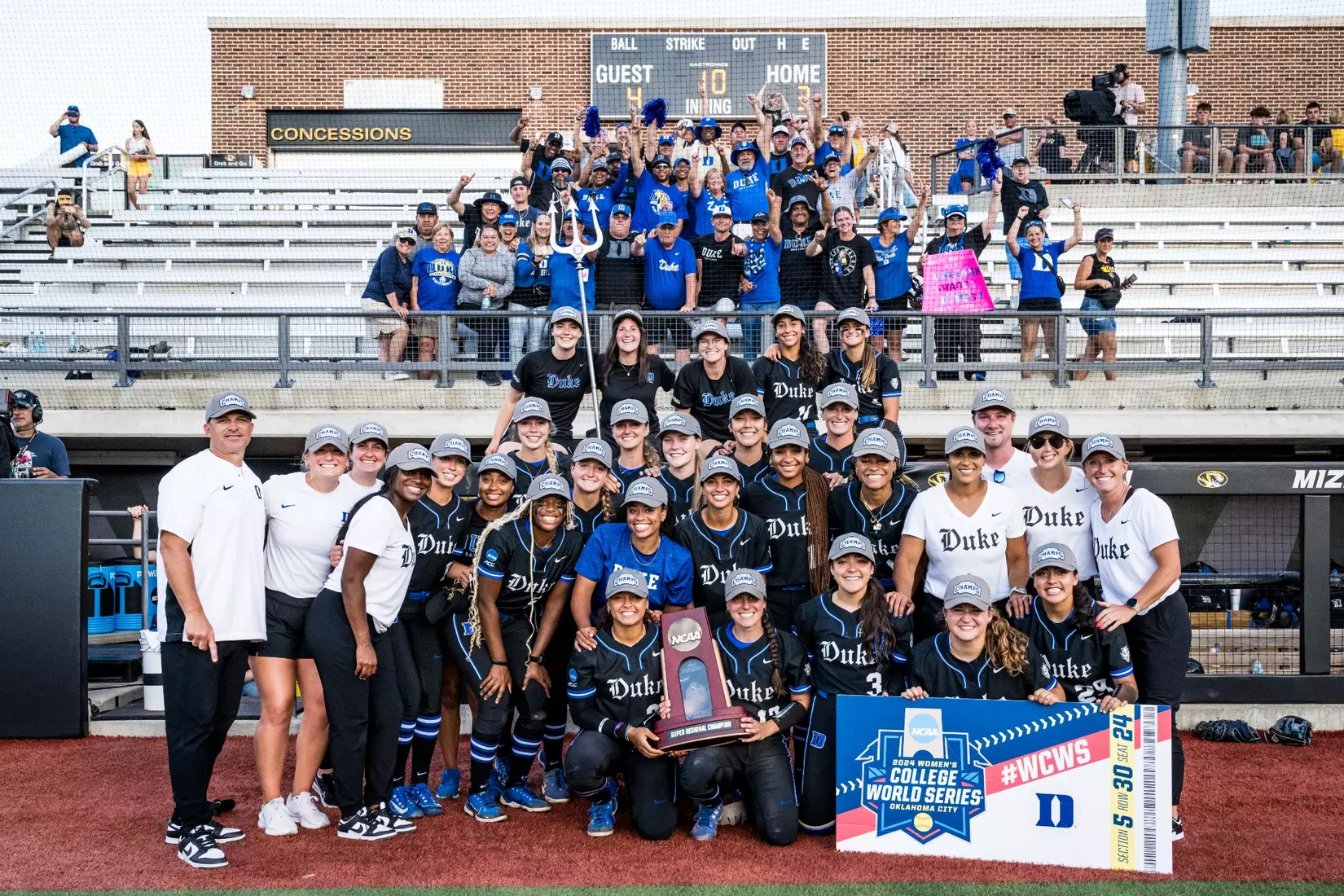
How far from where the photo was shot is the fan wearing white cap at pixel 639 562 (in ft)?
19.0

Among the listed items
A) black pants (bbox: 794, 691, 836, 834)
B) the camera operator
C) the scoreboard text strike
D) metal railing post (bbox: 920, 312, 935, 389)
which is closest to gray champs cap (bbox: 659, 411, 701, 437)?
black pants (bbox: 794, 691, 836, 834)

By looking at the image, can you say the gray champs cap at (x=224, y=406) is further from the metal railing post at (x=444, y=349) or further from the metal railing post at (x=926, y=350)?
the metal railing post at (x=926, y=350)

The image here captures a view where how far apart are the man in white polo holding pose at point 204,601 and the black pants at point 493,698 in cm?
97

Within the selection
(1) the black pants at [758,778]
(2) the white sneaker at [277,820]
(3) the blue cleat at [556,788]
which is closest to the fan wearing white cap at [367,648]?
(2) the white sneaker at [277,820]

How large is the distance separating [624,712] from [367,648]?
119cm

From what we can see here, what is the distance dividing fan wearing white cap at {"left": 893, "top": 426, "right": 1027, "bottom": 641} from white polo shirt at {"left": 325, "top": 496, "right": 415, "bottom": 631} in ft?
7.37

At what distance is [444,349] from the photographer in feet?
36.0

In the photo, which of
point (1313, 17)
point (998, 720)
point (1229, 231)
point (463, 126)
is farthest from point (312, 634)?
point (1313, 17)

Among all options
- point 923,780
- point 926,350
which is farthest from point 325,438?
point 926,350

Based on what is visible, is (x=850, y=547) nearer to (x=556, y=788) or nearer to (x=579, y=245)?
(x=556, y=788)

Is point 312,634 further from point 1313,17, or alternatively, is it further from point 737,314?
point 1313,17

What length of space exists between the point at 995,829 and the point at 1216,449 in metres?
7.87

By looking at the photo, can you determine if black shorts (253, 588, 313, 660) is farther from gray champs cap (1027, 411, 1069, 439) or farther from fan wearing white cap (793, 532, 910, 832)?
gray champs cap (1027, 411, 1069, 439)

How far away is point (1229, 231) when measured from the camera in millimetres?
16141
